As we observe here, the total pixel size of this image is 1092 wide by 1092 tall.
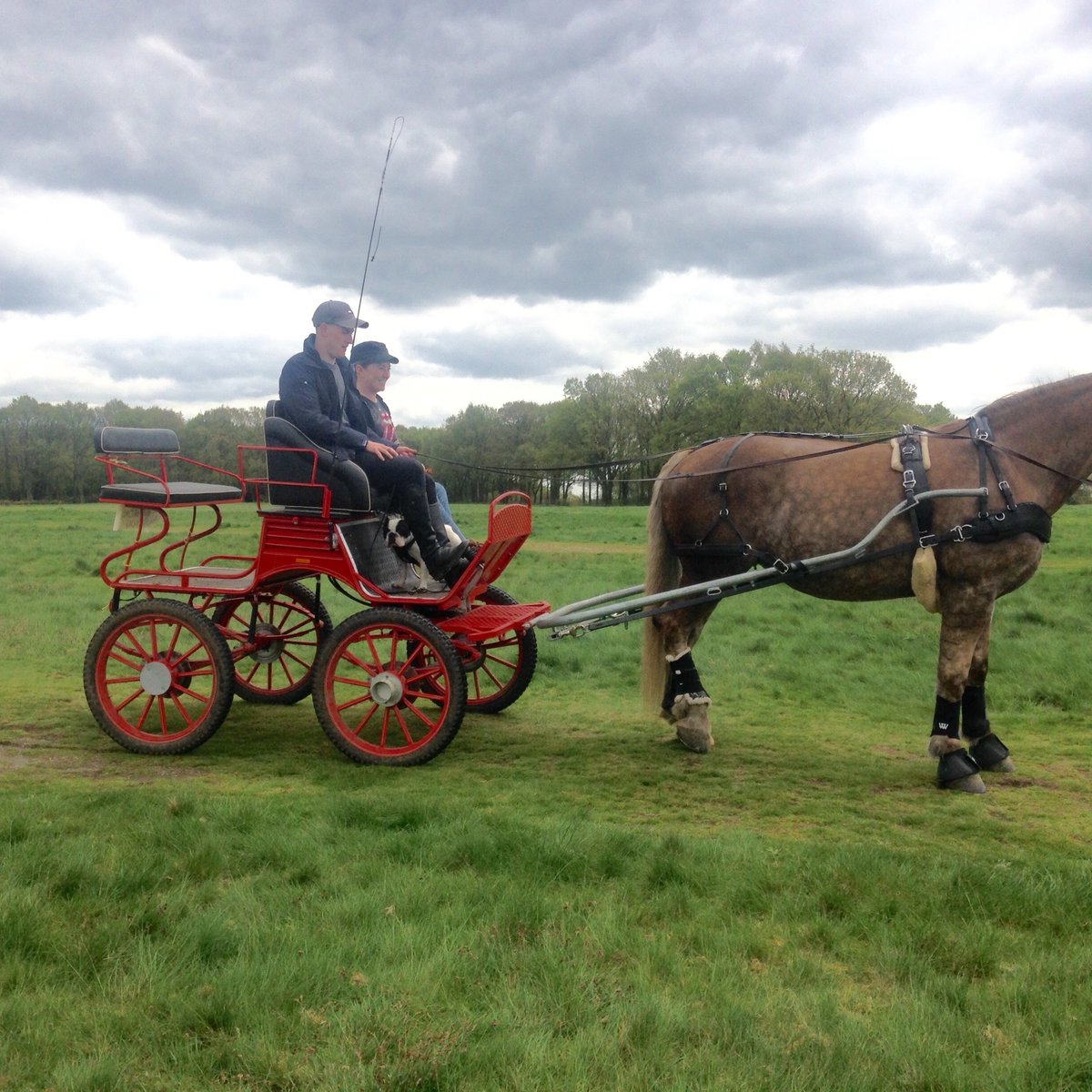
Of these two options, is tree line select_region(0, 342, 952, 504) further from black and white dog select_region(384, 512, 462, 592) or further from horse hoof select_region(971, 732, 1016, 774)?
horse hoof select_region(971, 732, 1016, 774)

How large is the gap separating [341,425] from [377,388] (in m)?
1.32

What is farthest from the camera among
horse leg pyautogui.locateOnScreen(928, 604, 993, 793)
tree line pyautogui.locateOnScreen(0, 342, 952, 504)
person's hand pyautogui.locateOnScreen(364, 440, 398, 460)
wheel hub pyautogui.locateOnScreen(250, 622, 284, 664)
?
tree line pyautogui.locateOnScreen(0, 342, 952, 504)

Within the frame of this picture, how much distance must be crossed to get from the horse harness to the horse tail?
1.62 feet

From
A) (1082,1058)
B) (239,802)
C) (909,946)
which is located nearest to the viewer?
(1082,1058)

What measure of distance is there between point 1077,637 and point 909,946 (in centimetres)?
751

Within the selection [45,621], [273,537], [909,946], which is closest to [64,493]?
[45,621]

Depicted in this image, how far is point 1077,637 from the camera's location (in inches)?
366

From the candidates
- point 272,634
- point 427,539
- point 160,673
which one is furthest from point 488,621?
point 160,673

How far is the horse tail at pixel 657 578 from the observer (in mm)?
6074

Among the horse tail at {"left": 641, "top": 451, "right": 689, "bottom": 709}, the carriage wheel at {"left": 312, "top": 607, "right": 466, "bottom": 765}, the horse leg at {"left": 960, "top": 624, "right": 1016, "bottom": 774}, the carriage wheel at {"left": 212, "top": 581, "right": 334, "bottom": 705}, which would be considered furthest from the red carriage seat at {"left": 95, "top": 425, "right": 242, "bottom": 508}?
the horse leg at {"left": 960, "top": 624, "right": 1016, "bottom": 774}

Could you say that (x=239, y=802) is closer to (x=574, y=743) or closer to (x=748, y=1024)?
(x=574, y=743)

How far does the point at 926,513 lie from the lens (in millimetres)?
5316

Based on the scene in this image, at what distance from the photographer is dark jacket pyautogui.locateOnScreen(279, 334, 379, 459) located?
18.5 feet

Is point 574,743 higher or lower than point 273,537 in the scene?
lower
